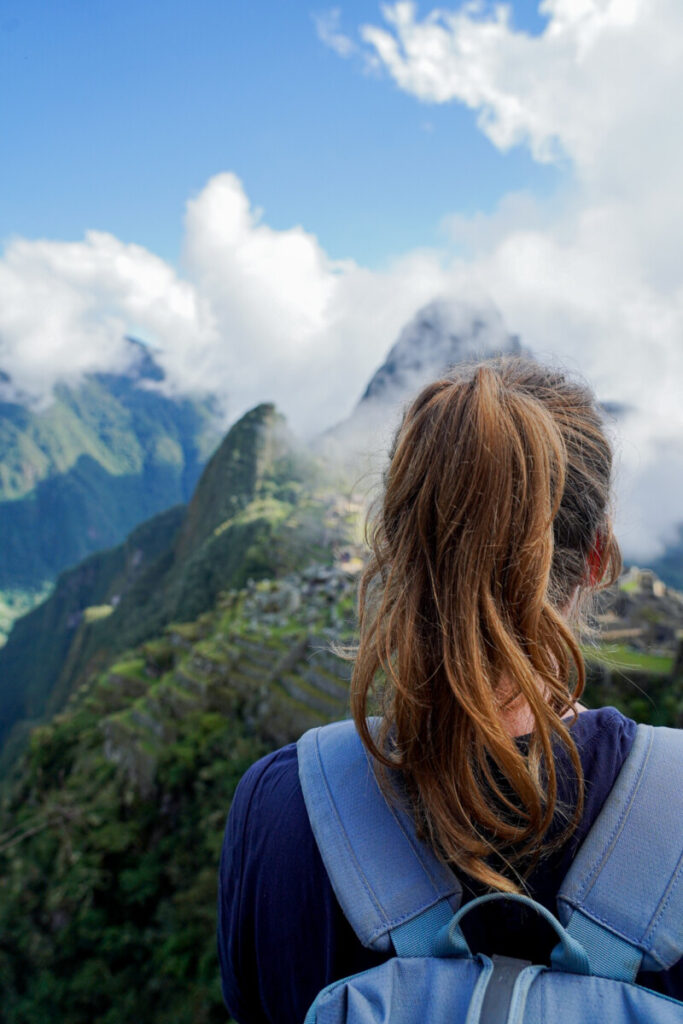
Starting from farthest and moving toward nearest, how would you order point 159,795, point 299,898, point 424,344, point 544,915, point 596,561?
point 424,344 < point 159,795 < point 596,561 < point 299,898 < point 544,915

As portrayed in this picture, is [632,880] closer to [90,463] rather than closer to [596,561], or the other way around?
[596,561]

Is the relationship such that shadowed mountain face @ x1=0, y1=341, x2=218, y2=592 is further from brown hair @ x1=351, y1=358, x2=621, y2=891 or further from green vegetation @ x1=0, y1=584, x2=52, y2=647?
brown hair @ x1=351, y1=358, x2=621, y2=891

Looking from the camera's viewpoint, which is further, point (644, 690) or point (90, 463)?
point (90, 463)

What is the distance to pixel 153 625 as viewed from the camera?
135 feet

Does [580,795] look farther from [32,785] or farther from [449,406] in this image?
[32,785]

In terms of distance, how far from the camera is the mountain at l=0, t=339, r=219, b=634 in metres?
114

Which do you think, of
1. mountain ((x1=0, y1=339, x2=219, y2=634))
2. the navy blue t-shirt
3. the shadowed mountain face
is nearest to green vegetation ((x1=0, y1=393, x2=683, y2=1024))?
the navy blue t-shirt

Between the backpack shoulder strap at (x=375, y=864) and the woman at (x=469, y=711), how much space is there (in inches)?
1.6

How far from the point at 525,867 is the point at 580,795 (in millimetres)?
175

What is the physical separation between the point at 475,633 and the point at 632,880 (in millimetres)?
398

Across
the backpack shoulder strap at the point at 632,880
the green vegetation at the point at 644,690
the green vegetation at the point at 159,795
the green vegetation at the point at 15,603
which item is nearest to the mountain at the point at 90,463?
the green vegetation at the point at 15,603

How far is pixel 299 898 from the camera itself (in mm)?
889

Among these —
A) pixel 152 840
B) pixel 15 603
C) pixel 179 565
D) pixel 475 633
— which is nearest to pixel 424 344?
pixel 179 565

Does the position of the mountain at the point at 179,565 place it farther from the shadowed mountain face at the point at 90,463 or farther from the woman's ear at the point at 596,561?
the shadowed mountain face at the point at 90,463
